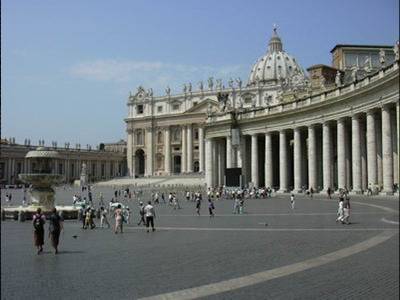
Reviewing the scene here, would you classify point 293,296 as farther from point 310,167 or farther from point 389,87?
point 310,167

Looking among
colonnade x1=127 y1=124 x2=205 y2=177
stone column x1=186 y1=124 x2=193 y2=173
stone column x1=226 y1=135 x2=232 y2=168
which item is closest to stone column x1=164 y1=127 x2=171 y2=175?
colonnade x1=127 y1=124 x2=205 y2=177

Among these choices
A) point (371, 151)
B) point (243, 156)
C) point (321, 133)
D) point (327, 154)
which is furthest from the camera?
point (243, 156)

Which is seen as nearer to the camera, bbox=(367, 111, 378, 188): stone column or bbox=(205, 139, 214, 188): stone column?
bbox=(367, 111, 378, 188): stone column

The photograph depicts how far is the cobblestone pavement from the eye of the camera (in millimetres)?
10695

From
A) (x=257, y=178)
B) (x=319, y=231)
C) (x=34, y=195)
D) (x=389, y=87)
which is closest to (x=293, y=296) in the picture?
(x=319, y=231)

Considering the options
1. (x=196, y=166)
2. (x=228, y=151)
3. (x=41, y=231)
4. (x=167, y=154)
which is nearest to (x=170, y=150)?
(x=167, y=154)

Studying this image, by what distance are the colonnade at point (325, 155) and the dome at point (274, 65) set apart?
9495 cm

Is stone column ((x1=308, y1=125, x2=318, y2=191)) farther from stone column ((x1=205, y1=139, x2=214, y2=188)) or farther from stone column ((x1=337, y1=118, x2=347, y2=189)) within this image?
stone column ((x1=205, y1=139, x2=214, y2=188))

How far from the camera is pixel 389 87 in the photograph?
4125 centimetres

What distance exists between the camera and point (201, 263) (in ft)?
46.0

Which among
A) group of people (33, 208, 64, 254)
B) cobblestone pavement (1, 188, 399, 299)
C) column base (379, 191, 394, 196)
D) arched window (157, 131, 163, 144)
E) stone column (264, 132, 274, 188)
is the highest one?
arched window (157, 131, 163, 144)

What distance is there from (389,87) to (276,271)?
32.2 m

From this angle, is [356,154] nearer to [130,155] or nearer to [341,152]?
[341,152]

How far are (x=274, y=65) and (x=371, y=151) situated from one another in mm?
125575
